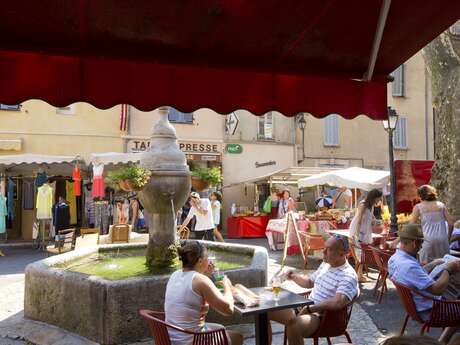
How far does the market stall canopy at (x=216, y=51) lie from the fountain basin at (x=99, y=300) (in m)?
2.06

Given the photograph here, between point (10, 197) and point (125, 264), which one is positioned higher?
point (10, 197)

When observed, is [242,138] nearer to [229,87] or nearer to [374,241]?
[374,241]

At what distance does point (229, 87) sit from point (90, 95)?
1154 millimetres

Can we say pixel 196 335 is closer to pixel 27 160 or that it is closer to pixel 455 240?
pixel 455 240

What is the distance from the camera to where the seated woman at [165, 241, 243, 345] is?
3.26 metres

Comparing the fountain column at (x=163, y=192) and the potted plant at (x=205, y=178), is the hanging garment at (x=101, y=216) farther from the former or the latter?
the potted plant at (x=205, y=178)

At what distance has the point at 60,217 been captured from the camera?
13.6 meters

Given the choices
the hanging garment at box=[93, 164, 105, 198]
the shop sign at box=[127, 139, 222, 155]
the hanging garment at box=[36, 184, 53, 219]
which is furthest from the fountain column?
the shop sign at box=[127, 139, 222, 155]

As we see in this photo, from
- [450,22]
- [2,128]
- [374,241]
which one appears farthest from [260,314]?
[2,128]

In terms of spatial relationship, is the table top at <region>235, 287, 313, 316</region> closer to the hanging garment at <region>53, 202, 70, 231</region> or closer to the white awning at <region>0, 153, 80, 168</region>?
the hanging garment at <region>53, 202, 70, 231</region>

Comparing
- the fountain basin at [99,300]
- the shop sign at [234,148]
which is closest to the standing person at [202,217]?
the fountain basin at [99,300]

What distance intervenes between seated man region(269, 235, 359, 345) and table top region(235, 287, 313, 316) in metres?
0.18

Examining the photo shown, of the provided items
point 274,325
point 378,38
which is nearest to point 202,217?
point 274,325

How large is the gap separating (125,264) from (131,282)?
86.7 inches
